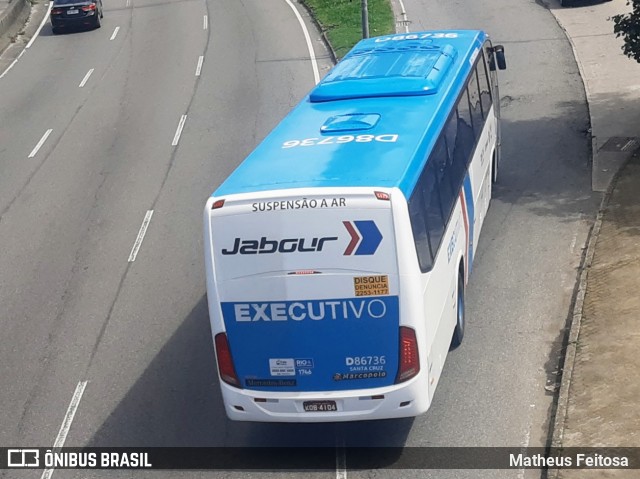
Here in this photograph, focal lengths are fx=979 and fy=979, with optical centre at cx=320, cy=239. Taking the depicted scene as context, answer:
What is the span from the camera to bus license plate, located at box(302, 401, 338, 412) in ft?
34.3

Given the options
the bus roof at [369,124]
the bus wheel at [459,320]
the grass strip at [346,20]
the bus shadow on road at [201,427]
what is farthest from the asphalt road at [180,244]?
the bus roof at [369,124]

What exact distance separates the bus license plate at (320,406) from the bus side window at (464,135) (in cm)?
440

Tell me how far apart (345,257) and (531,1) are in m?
27.8

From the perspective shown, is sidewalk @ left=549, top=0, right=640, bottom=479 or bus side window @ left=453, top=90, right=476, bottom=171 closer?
sidewalk @ left=549, top=0, right=640, bottom=479

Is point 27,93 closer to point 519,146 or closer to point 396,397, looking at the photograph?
point 519,146

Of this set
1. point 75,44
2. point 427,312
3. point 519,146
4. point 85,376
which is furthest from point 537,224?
point 75,44

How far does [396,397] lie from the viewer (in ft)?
34.0

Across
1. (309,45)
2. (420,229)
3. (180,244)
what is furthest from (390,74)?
(309,45)

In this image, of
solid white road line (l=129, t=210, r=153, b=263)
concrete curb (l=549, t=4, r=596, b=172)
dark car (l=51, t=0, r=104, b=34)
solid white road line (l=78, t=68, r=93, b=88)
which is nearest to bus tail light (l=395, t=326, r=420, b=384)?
solid white road line (l=129, t=210, r=153, b=263)

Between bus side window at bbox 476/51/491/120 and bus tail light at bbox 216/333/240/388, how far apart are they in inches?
306

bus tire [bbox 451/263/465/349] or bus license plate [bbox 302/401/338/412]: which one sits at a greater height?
bus license plate [bbox 302/401/338/412]

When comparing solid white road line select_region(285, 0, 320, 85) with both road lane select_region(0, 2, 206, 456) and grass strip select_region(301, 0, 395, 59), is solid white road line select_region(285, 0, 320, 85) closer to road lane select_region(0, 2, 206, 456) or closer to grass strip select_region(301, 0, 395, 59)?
grass strip select_region(301, 0, 395, 59)

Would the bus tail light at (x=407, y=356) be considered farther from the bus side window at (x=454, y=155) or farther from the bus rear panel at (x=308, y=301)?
the bus side window at (x=454, y=155)

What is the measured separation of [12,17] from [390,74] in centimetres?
2845
